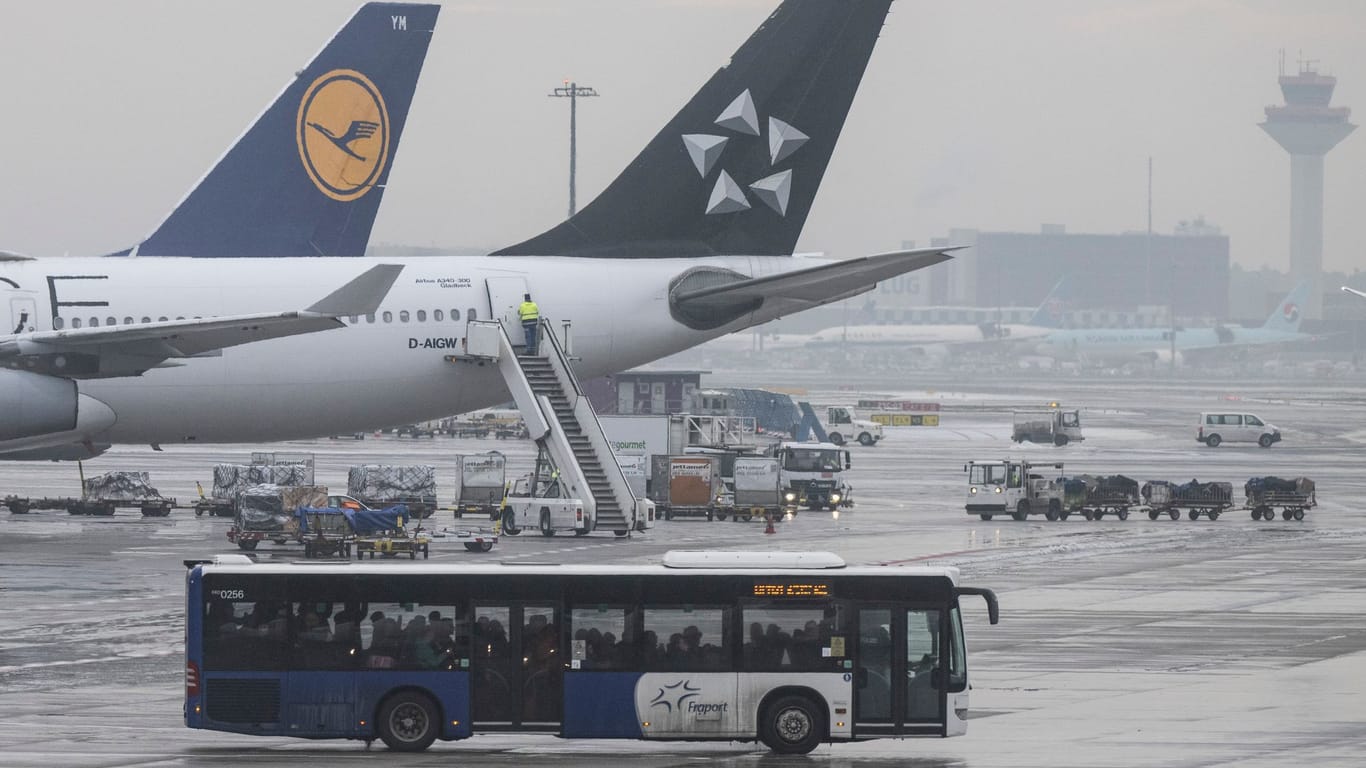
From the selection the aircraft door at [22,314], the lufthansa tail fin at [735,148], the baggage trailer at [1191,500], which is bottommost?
the baggage trailer at [1191,500]

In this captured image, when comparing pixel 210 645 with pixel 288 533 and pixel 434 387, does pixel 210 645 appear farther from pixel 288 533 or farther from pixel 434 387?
pixel 434 387

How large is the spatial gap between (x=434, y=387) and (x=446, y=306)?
2338mm

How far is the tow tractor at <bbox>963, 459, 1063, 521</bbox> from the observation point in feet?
206

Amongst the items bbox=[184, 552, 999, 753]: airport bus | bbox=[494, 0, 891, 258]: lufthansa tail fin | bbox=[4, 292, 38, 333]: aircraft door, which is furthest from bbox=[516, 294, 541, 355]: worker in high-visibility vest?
bbox=[184, 552, 999, 753]: airport bus

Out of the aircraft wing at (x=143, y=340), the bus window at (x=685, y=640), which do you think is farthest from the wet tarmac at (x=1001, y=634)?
the aircraft wing at (x=143, y=340)

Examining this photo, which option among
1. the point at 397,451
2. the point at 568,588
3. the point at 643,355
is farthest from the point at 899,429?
the point at 568,588

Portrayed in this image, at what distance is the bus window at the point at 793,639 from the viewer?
24.0m

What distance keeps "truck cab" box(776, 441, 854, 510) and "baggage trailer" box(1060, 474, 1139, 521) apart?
7.54 meters

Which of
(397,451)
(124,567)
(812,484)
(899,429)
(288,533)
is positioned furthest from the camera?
(899,429)

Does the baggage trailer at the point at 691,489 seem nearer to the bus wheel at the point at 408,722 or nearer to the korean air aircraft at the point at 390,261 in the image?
the korean air aircraft at the point at 390,261

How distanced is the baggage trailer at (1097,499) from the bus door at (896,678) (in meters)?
40.4

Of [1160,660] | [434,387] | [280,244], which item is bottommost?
[1160,660]

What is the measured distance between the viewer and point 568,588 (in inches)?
962

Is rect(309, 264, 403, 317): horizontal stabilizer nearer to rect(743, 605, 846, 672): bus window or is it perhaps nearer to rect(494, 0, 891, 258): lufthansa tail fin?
rect(494, 0, 891, 258): lufthansa tail fin
